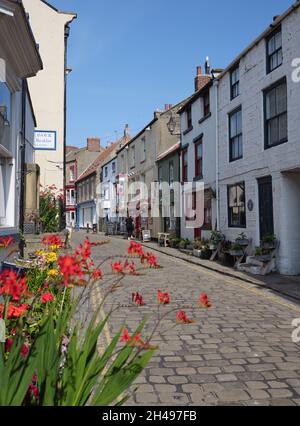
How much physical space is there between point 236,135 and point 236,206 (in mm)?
2599

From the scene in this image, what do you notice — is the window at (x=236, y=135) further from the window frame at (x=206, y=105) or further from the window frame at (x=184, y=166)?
the window frame at (x=184, y=166)

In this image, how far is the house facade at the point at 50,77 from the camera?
16.7 m

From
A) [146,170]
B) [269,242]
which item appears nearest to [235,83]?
[269,242]

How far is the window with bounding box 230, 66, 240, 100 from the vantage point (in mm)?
14648

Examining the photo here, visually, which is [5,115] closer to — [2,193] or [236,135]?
[2,193]

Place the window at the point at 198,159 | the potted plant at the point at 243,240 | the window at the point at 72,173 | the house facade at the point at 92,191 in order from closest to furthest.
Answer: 1. the potted plant at the point at 243,240
2. the window at the point at 198,159
3. the house facade at the point at 92,191
4. the window at the point at 72,173

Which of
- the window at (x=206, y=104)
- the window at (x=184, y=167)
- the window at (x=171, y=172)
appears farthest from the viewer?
the window at (x=171, y=172)

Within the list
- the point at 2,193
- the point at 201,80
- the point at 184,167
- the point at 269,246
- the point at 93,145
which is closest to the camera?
the point at 2,193

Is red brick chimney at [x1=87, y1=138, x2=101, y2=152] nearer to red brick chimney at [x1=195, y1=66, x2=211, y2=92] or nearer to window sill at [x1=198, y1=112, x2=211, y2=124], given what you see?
red brick chimney at [x1=195, y1=66, x2=211, y2=92]

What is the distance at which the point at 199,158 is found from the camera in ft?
63.5

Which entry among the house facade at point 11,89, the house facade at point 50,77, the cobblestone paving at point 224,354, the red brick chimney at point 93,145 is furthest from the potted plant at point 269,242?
the red brick chimney at point 93,145

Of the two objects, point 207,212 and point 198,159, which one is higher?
point 198,159

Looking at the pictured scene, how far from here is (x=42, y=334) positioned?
2367mm

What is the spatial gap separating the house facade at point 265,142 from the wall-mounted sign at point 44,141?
20.9 feet
